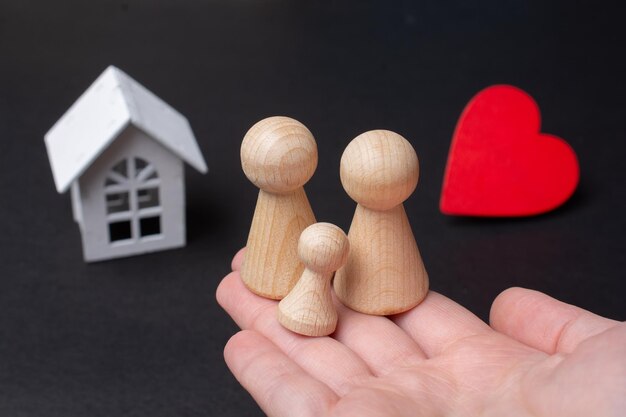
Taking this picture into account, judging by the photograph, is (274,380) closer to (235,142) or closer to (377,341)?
(377,341)

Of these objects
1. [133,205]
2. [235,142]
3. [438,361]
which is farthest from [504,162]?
[438,361]

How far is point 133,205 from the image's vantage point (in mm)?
1704

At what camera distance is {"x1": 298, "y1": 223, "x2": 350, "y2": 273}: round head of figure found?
3.36 ft

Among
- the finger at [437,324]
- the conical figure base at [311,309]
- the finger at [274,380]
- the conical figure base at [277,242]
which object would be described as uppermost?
A: the conical figure base at [277,242]

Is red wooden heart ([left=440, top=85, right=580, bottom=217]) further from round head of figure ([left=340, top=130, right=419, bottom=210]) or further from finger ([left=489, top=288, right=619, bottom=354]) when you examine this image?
round head of figure ([left=340, top=130, right=419, bottom=210])

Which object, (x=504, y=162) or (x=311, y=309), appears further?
(x=504, y=162)

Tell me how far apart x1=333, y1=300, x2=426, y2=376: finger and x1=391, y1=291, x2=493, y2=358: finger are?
0.03 meters

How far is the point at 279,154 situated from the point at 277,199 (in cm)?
8

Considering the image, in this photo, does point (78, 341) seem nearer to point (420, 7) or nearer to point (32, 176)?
point (32, 176)

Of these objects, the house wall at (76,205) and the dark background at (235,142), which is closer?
the dark background at (235,142)

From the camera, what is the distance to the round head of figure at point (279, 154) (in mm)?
1049

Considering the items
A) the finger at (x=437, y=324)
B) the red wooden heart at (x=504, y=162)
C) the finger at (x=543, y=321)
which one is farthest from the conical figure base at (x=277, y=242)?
the red wooden heart at (x=504, y=162)

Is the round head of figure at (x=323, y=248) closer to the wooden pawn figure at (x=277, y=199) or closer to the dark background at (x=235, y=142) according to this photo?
the wooden pawn figure at (x=277, y=199)

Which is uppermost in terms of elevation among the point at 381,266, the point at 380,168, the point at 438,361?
the point at 380,168
